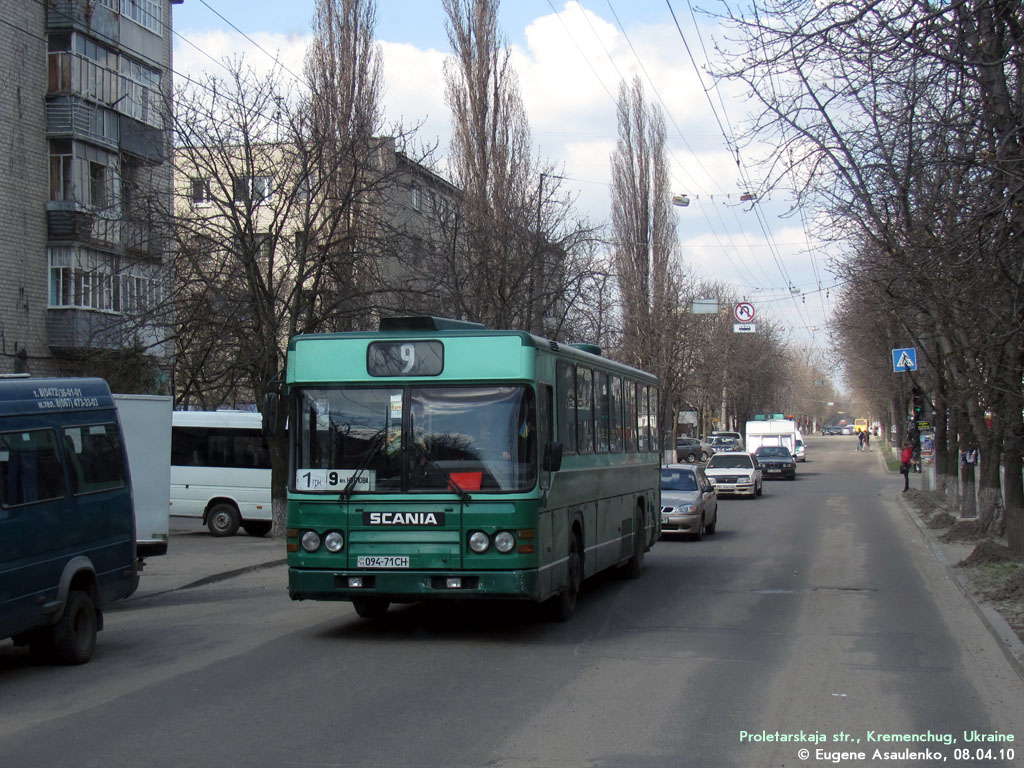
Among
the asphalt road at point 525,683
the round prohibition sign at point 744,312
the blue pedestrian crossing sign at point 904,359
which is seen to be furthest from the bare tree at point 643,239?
the asphalt road at point 525,683

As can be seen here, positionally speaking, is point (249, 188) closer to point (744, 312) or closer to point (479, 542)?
point (479, 542)

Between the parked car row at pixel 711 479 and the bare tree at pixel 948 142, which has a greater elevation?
the bare tree at pixel 948 142

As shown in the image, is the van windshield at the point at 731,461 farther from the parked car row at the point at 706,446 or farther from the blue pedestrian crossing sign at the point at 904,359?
the parked car row at the point at 706,446

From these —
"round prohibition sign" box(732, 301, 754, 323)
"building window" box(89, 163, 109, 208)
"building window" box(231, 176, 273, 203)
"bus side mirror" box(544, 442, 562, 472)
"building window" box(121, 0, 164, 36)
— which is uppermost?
"building window" box(121, 0, 164, 36)

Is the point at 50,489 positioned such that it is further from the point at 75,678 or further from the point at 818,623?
the point at 818,623

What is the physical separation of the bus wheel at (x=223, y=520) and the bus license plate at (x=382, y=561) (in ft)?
49.1

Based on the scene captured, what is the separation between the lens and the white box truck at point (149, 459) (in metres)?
13.7

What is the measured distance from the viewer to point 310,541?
10.2 m

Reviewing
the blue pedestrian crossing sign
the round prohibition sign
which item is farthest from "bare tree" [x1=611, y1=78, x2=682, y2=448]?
the blue pedestrian crossing sign

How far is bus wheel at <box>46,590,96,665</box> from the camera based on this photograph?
29.8 feet

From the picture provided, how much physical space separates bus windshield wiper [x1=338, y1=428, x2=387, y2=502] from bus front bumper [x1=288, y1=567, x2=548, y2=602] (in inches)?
28.3

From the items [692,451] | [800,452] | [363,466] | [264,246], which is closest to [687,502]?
[264,246]

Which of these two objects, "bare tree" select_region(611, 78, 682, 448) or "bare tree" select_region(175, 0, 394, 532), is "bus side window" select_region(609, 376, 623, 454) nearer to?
"bare tree" select_region(175, 0, 394, 532)

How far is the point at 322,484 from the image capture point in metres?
10.2
